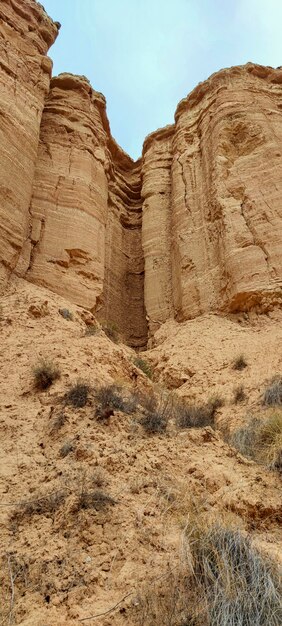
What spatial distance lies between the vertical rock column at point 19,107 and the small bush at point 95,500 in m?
6.86

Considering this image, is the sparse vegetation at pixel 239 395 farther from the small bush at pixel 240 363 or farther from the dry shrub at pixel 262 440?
the dry shrub at pixel 262 440

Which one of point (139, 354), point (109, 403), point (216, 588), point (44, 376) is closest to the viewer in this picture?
point (216, 588)

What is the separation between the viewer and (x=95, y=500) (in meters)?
3.83

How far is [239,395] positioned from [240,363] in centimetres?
133

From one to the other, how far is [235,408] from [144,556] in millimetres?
5198

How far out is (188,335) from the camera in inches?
Result: 472

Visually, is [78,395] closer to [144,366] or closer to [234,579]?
[234,579]

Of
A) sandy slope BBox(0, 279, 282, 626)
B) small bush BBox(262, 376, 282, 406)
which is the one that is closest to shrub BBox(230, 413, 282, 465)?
sandy slope BBox(0, 279, 282, 626)

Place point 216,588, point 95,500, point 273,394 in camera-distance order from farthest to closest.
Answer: point 273,394, point 95,500, point 216,588

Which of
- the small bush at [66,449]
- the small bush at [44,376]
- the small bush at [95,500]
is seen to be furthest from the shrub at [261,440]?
the small bush at [44,376]

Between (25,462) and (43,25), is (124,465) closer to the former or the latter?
(25,462)

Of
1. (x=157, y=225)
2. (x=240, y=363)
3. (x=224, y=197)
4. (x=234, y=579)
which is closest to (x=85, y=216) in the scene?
(x=157, y=225)

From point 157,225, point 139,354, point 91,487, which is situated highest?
point 157,225

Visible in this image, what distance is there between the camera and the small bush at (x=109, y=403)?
518 cm
